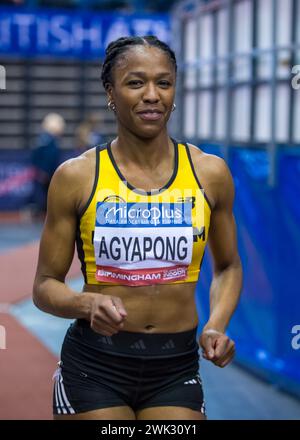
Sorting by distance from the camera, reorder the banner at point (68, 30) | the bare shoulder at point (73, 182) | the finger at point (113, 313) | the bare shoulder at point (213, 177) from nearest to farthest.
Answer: the finger at point (113, 313), the bare shoulder at point (73, 182), the bare shoulder at point (213, 177), the banner at point (68, 30)

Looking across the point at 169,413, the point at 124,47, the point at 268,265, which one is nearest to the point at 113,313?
the point at 169,413

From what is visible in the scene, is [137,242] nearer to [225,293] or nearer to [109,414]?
[225,293]

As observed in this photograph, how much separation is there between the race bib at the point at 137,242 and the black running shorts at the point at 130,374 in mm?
186

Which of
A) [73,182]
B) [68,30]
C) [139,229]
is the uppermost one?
[68,30]

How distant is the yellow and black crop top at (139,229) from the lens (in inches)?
113

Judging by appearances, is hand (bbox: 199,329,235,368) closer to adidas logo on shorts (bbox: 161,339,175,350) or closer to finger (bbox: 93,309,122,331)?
adidas logo on shorts (bbox: 161,339,175,350)

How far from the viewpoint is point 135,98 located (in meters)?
2.79

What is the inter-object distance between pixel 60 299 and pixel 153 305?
0.29 meters

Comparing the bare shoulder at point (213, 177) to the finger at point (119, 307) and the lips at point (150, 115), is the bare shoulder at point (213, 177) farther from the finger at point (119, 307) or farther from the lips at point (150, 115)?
the finger at point (119, 307)

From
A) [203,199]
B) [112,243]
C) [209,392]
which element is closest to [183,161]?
[203,199]

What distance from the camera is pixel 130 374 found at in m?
2.86

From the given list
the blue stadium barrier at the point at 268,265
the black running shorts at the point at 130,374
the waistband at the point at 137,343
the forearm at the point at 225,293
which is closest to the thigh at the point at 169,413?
the black running shorts at the point at 130,374

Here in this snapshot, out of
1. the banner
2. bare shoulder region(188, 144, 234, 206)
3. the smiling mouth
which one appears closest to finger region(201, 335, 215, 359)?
bare shoulder region(188, 144, 234, 206)

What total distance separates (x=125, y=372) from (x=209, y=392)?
10.7 feet
